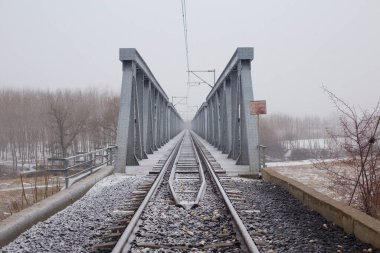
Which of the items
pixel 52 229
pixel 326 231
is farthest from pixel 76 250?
pixel 326 231

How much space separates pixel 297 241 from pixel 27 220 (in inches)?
146

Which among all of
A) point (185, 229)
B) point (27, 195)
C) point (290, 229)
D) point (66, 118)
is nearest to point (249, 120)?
point (290, 229)

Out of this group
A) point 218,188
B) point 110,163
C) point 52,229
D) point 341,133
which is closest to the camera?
point 52,229

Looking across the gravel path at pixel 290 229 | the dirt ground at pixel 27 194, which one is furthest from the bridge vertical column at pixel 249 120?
the dirt ground at pixel 27 194

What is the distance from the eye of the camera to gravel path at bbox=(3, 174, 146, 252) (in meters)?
4.62

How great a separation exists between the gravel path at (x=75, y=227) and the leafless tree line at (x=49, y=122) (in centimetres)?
4390

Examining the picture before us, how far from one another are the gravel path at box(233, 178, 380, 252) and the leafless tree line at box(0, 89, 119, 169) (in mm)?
45846

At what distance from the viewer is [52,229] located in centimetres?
539

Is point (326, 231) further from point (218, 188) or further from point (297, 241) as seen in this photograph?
point (218, 188)

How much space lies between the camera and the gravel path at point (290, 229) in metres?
4.43

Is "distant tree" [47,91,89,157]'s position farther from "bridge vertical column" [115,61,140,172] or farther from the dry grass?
"bridge vertical column" [115,61,140,172]

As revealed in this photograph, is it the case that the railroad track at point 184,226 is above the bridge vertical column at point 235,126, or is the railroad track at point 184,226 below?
below

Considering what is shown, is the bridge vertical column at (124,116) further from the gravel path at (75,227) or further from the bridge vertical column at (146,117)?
the bridge vertical column at (146,117)

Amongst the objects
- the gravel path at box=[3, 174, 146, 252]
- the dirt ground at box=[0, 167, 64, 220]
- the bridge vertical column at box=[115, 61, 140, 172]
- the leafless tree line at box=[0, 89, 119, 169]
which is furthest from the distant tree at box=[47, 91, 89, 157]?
the gravel path at box=[3, 174, 146, 252]
